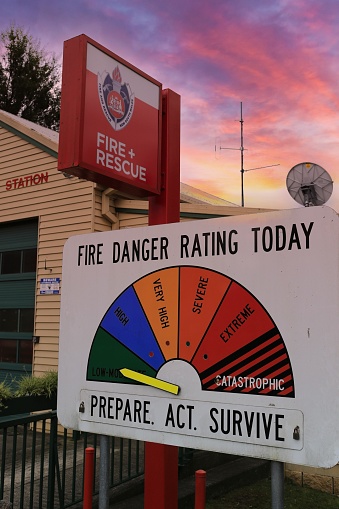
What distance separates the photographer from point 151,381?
2119mm

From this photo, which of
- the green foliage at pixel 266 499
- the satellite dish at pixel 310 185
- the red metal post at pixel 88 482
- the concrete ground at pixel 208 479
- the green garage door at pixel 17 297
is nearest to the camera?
the red metal post at pixel 88 482

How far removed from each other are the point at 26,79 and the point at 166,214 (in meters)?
22.0

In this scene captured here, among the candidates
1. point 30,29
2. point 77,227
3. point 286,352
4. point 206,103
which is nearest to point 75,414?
point 286,352

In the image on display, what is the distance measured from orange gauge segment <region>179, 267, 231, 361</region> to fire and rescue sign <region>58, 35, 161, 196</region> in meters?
1.62

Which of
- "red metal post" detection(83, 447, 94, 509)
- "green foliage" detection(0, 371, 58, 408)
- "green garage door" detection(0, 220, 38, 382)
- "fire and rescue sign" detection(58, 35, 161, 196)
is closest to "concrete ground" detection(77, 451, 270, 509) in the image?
"green foliage" detection(0, 371, 58, 408)

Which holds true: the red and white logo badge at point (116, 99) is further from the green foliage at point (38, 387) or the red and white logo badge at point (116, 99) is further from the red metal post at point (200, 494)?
the red metal post at point (200, 494)

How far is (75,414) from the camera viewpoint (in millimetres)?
2357

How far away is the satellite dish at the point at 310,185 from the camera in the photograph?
8039 mm

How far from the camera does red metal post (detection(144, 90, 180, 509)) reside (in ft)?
9.96

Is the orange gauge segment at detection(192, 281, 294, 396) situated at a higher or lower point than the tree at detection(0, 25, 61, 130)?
lower

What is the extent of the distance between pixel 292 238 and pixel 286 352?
423 mm

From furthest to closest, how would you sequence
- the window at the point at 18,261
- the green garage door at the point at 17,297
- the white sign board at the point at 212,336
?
the window at the point at 18,261
the green garage door at the point at 17,297
the white sign board at the point at 212,336

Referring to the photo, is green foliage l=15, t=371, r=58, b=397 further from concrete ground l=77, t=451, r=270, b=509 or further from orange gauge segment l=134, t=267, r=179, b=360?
orange gauge segment l=134, t=267, r=179, b=360

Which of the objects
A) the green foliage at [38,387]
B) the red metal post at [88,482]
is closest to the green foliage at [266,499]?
the green foliage at [38,387]
